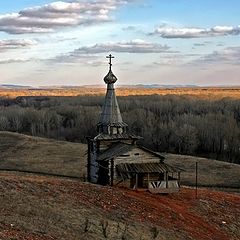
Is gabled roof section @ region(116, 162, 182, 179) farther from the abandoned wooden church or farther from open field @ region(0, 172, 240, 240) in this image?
open field @ region(0, 172, 240, 240)

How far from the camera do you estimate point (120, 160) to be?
31031mm

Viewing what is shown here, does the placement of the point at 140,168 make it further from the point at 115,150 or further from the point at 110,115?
the point at 110,115

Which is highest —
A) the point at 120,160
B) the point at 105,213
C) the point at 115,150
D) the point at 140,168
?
the point at 115,150

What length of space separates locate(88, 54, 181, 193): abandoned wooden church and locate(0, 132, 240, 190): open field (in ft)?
46.3

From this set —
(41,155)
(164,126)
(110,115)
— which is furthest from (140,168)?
(164,126)

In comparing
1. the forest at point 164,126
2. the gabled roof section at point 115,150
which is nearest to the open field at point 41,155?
the forest at point 164,126

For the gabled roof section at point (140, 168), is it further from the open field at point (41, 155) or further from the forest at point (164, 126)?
the forest at point (164, 126)

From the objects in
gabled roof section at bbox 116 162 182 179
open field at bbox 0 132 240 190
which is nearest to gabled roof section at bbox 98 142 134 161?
gabled roof section at bbox 116 162 182 179

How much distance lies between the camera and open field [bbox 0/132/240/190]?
5381 centimetres

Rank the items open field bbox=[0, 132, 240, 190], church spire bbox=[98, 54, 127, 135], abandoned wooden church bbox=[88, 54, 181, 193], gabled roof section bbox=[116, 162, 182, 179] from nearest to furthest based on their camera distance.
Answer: gabled roof section bbox=[116, 162, 182, 179] < abandoned wooden church bbox=[88, 54, 181, 193] < church spire bbox=[98, 54, 127, 135] < open field bbox=[0, 132, 240, 190]

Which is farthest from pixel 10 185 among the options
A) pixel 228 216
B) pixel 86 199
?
pixel 228 216

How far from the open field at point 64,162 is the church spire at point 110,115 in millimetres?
13990

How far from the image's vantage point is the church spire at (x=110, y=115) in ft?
111

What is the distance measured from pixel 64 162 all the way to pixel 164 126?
111 feet
